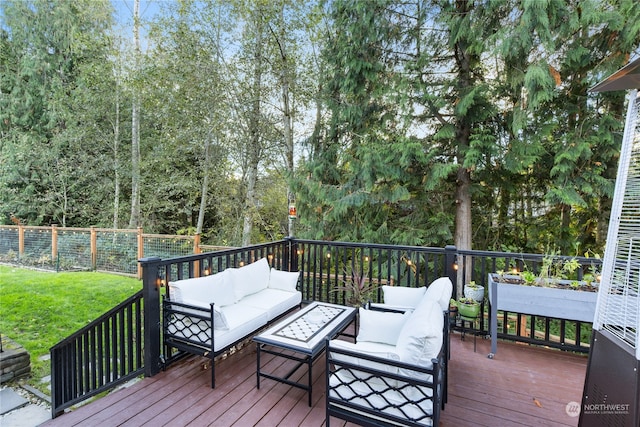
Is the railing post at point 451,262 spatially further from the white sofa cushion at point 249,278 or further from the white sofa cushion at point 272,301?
the white sofa cushion at point 249,278

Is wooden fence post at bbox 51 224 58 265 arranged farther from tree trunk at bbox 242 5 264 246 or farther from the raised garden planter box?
the raised garden planter box

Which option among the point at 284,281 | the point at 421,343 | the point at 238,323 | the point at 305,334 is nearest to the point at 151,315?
the point at 238,323

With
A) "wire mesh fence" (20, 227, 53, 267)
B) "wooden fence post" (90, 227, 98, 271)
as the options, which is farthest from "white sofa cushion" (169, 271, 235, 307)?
"wire mesh fence" (20, 227, 53, 267)

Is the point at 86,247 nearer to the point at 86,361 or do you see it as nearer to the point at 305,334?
the point at 86,361

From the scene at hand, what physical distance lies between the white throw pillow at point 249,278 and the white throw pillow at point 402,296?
1584 mm

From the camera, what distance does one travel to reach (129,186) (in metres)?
9.38

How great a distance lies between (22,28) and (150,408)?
13607 mm

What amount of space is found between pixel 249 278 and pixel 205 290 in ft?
2.27

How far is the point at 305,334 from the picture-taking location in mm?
2447

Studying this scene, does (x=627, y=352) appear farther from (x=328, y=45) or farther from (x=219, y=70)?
(x=219, y=70)

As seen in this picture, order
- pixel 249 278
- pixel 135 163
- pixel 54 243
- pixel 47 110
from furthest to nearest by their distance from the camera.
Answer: pixel 47 110 → pixel 135 163 → pixel 54 243 → pixel 249 278

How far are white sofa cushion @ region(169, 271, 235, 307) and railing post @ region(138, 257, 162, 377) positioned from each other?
16 cm

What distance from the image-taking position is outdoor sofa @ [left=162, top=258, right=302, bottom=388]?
249 cm

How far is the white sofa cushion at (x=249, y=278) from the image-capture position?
10.7 ft
